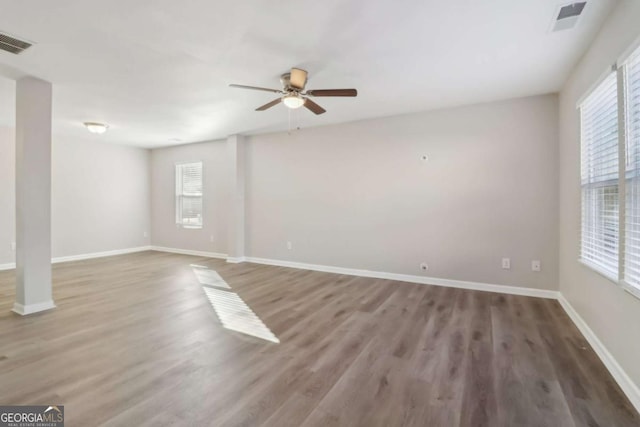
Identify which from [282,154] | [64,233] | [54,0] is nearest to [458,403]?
[54,0]

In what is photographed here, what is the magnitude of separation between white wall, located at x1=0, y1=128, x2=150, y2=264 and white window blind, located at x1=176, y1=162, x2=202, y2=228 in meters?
1.06

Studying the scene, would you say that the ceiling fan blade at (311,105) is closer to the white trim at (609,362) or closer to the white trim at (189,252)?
the white trim at (609,362)

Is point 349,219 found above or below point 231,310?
above

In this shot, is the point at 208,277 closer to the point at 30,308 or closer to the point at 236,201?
the point at 236,201

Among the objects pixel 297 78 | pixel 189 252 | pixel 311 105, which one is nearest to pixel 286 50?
pixel 297 78

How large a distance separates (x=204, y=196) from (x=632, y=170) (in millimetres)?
6620

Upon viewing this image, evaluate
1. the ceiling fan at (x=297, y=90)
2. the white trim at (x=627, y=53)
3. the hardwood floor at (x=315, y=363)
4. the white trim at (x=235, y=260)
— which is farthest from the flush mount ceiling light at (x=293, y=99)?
the white trim at (x=235, y=260)

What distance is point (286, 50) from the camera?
254 centimetres

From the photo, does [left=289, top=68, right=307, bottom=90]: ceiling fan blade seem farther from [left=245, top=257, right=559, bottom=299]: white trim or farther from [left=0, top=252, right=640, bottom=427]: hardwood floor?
[left=245, top=257, right=559, bottom=299]: white trim

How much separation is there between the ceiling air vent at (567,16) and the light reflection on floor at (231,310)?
3296mm

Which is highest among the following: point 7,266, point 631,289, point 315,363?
point 631,289

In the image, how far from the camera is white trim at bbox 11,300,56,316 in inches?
119

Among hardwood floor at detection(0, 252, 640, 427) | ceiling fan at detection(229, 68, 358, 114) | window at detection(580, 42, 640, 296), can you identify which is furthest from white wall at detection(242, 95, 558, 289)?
ceiling fan at detection(229, 68, 358, 114)

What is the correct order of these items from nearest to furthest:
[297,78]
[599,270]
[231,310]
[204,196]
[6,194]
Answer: [599,270]
[297,78]
[231,310]
[6,194]
[204,196]
